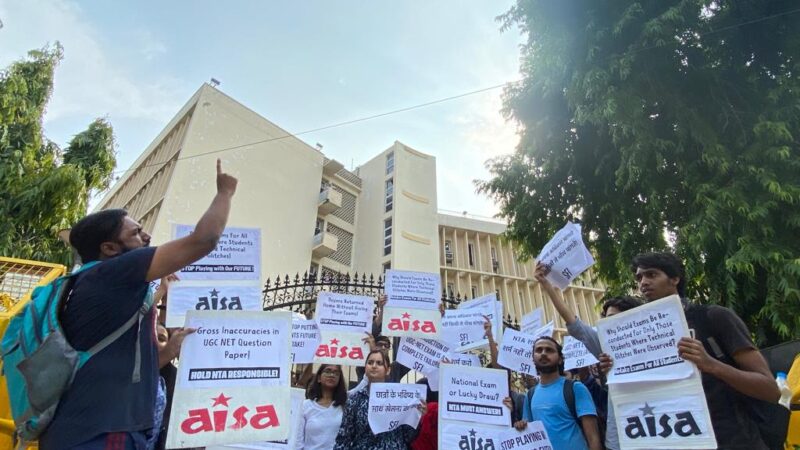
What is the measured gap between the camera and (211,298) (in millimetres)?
3422

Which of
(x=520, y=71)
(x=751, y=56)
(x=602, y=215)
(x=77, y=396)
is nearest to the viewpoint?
(x=77, y=396)

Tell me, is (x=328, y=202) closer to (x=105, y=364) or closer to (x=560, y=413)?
(x=560, y=413)

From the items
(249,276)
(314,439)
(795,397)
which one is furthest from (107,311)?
(795,397)

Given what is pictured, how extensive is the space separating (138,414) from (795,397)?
3648 millimetres

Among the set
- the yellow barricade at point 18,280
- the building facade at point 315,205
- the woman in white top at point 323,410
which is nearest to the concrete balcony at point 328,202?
the building facade at point 315,205

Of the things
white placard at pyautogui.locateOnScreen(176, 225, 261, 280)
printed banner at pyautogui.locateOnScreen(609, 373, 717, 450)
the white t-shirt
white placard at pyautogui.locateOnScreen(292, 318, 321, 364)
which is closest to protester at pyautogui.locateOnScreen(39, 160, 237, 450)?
white placard at pyautogui.locateOnScreen(176, 225, 261, 280)

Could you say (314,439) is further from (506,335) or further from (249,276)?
(506,335)

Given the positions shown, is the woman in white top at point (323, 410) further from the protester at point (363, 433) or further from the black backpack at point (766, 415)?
the black backpack at point (766, 415)

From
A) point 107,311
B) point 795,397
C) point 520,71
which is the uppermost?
point 520,71

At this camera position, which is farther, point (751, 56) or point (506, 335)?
point (751, 56)

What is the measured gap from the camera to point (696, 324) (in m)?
2.70

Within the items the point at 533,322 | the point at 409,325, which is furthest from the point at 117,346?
the point at 533,322

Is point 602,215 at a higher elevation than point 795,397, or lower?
higher

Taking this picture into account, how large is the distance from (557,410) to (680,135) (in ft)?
19.0
